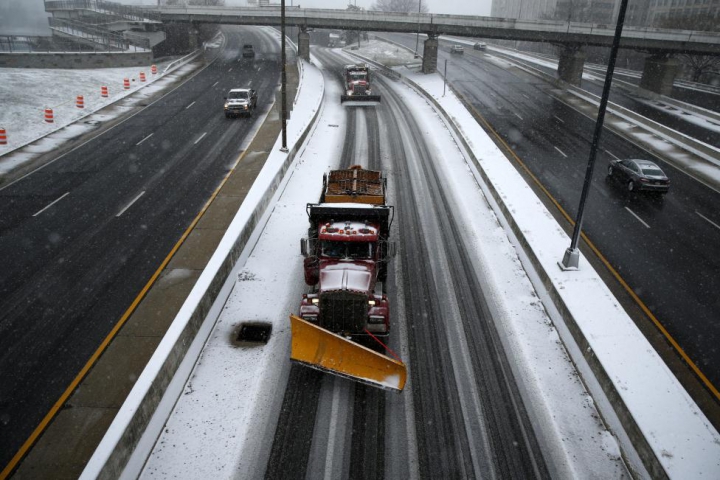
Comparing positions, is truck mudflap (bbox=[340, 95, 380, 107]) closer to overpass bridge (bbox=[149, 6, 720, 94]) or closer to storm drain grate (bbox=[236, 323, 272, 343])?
overpass bridge (bbox=[149, 6, 720, 94])

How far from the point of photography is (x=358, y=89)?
139ft

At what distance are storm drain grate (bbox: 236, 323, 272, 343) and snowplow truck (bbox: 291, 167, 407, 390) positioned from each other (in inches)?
48.3

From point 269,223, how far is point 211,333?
7227 millimetres

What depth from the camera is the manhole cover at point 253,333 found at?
12320mm

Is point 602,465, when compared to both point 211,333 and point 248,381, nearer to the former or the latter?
point 248,381

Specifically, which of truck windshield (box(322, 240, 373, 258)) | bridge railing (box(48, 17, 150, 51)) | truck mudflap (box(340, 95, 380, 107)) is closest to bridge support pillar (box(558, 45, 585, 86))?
truck mudflap (box(340, 95, 380, 107))

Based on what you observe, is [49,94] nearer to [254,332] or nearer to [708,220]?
[254,332]

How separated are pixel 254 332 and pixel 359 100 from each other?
31.5 metres

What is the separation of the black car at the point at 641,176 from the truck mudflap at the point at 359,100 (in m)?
21.6

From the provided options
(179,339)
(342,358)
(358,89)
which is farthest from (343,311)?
(358,89)

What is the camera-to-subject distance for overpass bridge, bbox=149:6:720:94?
167ft

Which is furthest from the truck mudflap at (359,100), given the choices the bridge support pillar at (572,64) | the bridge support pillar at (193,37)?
the bridge support pillar at (193,37)

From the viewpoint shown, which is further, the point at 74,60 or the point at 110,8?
the point at 110,8

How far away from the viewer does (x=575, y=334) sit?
12.2 m
